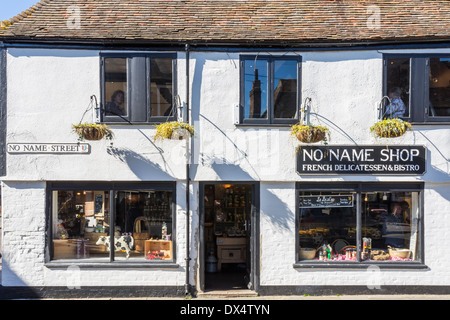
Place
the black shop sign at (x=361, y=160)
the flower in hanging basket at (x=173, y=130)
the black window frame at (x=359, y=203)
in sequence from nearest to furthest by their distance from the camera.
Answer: the flower in hanging basket at (x=173, y=130)
the black shop sign at (x=361, y=160)
the black window frame at (x=359, y=203)

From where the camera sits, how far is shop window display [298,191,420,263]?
26.6ft

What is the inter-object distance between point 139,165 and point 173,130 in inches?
48.6

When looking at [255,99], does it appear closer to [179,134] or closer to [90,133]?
[179,134]

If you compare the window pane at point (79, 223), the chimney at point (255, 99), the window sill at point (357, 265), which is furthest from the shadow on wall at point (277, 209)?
the window pane at point (79, 223)

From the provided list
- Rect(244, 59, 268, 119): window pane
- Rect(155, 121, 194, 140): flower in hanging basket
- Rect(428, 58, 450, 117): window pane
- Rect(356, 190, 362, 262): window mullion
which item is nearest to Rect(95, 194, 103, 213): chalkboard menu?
Rect(155, 121, 194, 140): flower in hanging basket

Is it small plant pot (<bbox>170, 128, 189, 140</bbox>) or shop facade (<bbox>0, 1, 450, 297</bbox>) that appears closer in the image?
small plant pot (<bbox>170, 128, 189, 140</bbox>)

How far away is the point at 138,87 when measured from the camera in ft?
26.5

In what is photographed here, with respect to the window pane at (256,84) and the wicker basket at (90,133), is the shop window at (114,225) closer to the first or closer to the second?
the wicker basket at (90,133)

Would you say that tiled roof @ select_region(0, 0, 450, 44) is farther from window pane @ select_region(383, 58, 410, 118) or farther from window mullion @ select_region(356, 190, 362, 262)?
window mullion @ select_region(356, 190, 362, 262)

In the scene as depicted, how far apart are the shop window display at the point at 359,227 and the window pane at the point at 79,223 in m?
4.41

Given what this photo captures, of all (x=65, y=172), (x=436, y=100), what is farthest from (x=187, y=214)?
(x=436, y=100)

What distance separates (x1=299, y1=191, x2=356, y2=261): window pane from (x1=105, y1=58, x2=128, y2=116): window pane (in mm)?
4519

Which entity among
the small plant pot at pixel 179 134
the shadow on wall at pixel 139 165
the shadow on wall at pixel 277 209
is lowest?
the shadow on wall at pixel 277 209

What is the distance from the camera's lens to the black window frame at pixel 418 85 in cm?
802
